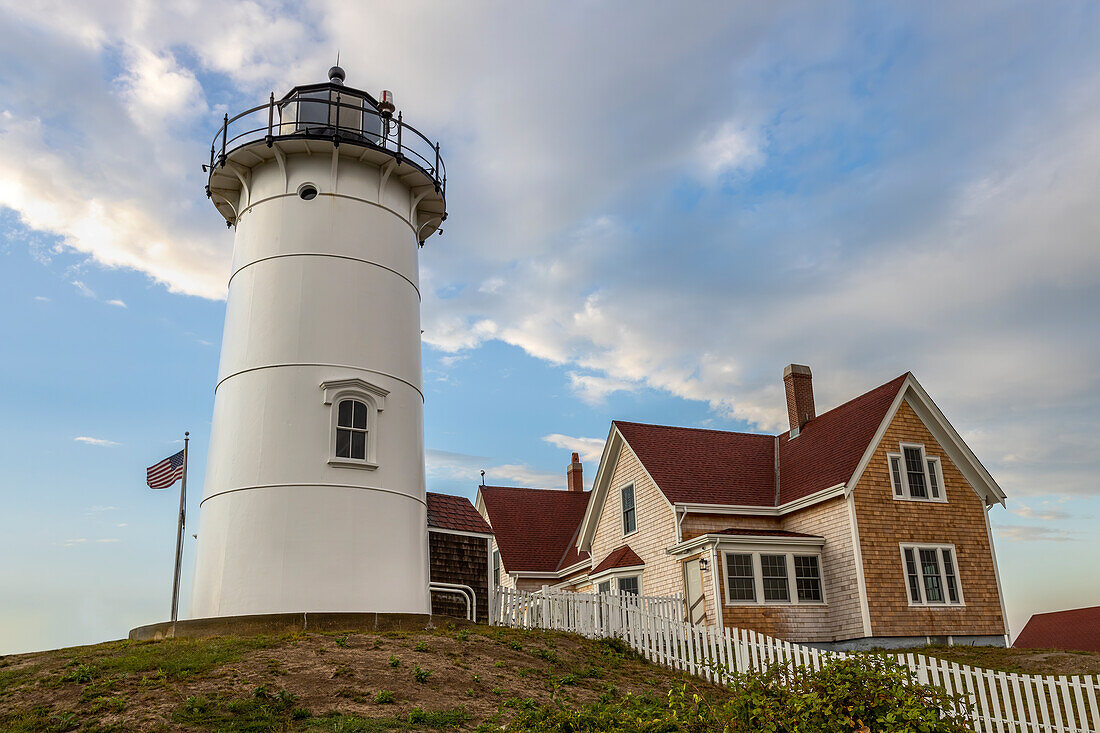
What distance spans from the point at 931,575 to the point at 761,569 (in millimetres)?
4845

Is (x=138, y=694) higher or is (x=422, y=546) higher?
(x=422, y=546)

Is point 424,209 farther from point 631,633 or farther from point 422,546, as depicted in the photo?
point 631,633

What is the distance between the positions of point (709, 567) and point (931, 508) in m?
6.93

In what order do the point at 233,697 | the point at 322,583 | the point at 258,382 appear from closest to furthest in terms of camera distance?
the point at 233,697 < the point at 322,583 < the point at 258,382

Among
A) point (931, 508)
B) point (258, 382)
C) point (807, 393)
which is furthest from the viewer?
point (807, 393)

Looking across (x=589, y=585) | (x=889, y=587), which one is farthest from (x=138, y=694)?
(x=589, y=585)

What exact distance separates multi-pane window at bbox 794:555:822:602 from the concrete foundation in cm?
1204

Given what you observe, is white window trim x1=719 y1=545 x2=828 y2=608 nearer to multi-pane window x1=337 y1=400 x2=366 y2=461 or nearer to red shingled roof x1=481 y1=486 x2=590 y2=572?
red shingled roof x1=481 y1=486 x2=590 y2=572

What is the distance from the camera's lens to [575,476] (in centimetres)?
3884

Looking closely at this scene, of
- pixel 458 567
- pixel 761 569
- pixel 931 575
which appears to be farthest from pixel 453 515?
pixel 931 575

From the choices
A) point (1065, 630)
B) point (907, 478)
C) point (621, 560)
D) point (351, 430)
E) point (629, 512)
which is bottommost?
point (1065, 630)

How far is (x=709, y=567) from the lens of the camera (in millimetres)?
22078

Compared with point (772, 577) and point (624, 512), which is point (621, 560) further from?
point (772, 577)

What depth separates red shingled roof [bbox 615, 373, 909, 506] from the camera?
24.1 metres
